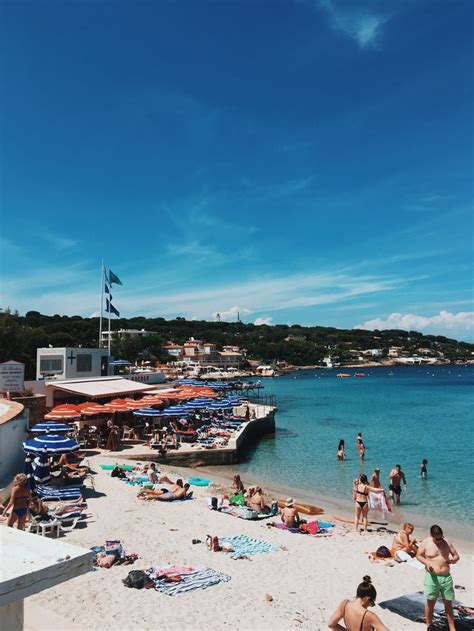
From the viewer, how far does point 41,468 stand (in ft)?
42.4

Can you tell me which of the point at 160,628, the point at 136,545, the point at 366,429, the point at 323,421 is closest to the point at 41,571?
the point at 160,628

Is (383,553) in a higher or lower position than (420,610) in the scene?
lower

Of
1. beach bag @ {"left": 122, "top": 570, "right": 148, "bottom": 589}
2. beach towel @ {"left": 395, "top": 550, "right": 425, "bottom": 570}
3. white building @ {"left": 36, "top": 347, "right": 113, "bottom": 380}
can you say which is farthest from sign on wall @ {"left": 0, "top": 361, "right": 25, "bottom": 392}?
beach towel @ {"left": 395, "top": 550, "right": 425, "bottom": 570}

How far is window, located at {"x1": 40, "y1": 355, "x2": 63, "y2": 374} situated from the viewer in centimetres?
3041

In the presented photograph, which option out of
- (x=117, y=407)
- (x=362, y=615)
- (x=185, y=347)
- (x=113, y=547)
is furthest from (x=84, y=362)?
(x=185, y=347)

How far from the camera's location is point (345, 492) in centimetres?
1767

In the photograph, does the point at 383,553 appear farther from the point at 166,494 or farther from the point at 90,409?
the point at 90,409

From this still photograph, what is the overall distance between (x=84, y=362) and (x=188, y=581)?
86.6 feet


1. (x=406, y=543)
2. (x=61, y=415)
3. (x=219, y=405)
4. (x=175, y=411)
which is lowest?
(x=406, y=543)

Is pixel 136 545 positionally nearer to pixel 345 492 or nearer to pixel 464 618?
pixel 464 618

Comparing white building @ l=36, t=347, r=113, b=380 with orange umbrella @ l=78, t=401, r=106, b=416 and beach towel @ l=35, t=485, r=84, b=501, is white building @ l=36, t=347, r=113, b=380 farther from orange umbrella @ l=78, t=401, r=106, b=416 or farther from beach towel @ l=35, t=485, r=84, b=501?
beach towel @ l=35, t=485, r=84, b=501

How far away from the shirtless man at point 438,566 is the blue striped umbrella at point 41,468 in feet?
31.8

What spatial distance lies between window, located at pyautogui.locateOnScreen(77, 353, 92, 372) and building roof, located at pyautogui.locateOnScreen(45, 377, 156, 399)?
1.36m


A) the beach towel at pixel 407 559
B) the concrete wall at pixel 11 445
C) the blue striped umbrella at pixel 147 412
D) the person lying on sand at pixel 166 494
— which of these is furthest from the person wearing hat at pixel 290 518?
the blue striped umbrella at pixel 147 412
